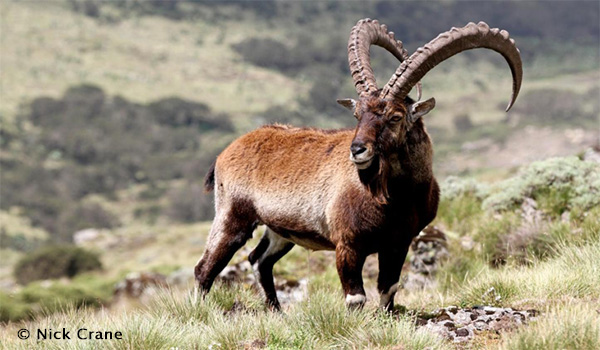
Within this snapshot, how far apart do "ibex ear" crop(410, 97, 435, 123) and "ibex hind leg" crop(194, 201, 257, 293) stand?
252cm

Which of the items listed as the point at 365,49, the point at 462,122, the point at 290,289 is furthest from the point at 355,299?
the point at 462,122

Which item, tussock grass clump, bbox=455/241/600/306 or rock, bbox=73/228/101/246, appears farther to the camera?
→ rock, bbox=73/228/101/246

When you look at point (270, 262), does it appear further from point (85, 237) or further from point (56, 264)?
point (85, 237)

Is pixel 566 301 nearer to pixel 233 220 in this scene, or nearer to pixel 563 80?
pixel 233 220

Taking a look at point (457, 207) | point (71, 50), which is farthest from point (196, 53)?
point (457, 207)

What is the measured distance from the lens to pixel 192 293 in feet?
29.3

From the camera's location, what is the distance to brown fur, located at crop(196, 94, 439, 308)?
23.6 feet

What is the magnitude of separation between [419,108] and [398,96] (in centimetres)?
26

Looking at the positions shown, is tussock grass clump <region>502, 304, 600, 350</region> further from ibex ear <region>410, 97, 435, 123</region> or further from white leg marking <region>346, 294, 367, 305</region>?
ibex ear <region>410, 97, 435, 123</region>

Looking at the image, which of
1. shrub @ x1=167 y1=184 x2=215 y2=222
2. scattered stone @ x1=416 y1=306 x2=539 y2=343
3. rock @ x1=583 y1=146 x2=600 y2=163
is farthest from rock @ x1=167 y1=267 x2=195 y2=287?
shrub @ x1=167 y1=184 x2=215 y2=222

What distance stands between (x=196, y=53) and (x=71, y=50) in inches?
904

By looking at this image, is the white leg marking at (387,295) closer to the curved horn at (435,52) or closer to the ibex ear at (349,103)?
the ibex ear at (349,103)

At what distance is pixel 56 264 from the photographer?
42.9 m

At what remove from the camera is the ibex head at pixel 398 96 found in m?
6.89
